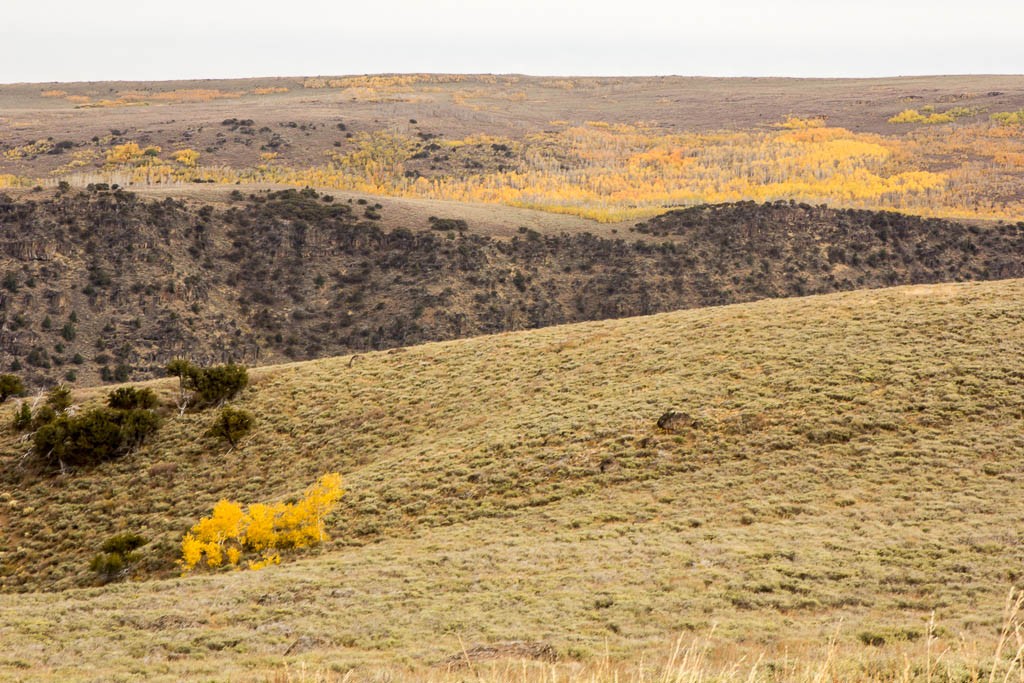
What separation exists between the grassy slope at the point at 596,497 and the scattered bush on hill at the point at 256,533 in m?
0.77

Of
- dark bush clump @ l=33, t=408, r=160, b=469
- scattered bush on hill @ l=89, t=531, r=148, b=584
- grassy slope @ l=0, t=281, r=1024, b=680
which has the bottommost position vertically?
scattered bush on hill @ l=89, t=531, r=148, b=584

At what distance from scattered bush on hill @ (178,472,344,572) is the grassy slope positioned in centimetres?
77

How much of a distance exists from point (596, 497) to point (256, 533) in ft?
29.4

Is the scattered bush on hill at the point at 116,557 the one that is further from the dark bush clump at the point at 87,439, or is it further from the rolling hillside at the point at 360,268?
the rolling hillside at the point at 360,268

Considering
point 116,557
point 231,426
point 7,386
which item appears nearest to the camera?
point 116,557

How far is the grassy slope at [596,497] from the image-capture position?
39.5ft

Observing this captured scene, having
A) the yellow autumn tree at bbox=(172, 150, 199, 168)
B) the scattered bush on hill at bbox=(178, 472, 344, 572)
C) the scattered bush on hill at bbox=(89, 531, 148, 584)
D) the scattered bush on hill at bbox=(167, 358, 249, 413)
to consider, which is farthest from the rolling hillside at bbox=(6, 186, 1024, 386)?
the scattered bush on hill at bbox=(178, 472, 344, 572)

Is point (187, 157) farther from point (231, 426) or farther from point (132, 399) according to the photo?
point (231, 426)

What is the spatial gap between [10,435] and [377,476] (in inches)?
662

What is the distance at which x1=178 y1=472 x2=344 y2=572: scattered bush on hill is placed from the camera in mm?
19844

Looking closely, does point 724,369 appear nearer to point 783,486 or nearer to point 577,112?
point 783,486

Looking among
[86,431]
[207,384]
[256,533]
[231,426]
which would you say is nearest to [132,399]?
[207,384]

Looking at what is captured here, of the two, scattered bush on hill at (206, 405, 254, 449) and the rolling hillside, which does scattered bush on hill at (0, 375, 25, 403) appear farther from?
the rolling hillside

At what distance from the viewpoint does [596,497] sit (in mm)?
20453
